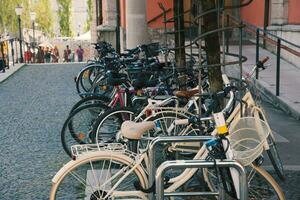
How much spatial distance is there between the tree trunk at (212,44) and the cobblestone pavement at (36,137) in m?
1.31

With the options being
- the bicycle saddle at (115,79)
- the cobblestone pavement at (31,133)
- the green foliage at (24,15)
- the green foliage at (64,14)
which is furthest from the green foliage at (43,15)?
the bicycle saddle at (115,79)

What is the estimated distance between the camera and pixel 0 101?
10727 mm

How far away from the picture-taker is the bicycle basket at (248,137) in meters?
3.81

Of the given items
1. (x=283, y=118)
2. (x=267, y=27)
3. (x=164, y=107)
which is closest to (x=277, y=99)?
(x=283, y=118)

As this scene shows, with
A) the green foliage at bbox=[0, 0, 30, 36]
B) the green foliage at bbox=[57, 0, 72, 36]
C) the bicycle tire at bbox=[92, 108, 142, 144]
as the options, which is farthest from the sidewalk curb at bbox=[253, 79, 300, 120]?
the green foliage at bbox=[57, 0, 72, 36]

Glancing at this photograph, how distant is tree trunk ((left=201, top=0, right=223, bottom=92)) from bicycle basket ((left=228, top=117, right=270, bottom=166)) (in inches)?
67.8

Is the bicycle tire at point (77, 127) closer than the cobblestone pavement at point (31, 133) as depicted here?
No

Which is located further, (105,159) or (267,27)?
(267,27)

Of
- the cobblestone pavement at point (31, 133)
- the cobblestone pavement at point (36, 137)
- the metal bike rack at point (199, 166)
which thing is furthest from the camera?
the cobblestone pavement at point (31, 133)

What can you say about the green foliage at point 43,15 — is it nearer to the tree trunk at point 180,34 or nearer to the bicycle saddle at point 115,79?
the tree trunk at point 180,34

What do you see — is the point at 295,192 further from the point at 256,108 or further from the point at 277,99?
the point at 277,99

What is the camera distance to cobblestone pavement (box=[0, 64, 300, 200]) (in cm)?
530

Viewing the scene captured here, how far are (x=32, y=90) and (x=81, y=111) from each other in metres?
6.67

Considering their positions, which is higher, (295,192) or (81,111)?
(81,111)
